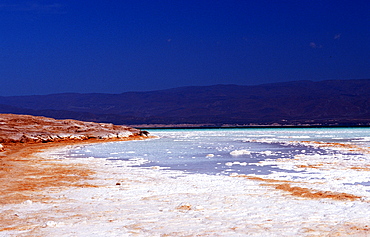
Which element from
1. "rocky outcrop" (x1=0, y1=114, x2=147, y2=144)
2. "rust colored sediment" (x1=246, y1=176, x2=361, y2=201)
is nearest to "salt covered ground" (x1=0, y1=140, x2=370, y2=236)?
"rust colored sediment" (x1=246, y1=176, x2=361, y2=201)

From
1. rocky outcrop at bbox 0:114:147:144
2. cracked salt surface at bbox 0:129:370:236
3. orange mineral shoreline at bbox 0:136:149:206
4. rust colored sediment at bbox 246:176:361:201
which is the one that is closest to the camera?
cracked salt surface at bbox 0:129:370:236

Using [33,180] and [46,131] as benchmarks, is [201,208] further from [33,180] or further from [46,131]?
[46,131]

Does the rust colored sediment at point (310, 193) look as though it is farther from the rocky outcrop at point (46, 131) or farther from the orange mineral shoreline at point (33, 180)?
the rocky outcrop at point (46, 131)

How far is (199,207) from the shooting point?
7.02 meters

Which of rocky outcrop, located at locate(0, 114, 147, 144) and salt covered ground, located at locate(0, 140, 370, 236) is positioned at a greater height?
rocky outcrop, located at locate(0, 114, 147, 144)

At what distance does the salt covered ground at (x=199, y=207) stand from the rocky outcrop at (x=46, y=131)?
73.7ft

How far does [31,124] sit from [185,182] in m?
29.1

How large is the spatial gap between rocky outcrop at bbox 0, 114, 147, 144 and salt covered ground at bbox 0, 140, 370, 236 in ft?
73.7

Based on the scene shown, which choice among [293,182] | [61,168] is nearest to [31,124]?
[61,168]

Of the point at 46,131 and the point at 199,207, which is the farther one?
the point at 46,131

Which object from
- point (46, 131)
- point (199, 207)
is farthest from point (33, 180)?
point (46, 131)

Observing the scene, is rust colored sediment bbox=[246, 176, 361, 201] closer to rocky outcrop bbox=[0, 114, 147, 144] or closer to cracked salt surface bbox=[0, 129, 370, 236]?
cracked salt surface bbox=[0, 129, 370, 236]

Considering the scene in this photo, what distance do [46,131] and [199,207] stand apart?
29717 mm

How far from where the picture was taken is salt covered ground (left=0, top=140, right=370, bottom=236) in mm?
5691
